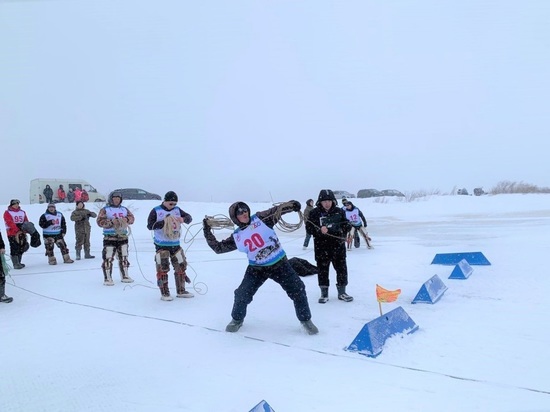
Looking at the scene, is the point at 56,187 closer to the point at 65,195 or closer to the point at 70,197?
the point at 65,195

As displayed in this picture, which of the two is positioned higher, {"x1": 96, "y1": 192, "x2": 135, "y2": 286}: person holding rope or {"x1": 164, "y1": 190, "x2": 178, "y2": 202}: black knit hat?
{"x1": 164, "y1": 190, "x2": 178, "y2": 202}: black knit hat

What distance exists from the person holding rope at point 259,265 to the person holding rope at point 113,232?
368 cm

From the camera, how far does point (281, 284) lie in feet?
15.7

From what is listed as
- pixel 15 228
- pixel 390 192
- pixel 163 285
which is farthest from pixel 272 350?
pixel 390 192

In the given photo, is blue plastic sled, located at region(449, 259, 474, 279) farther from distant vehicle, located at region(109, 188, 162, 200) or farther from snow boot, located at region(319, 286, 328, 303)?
distant vehicle, located at region(109, 188, 162, 200)

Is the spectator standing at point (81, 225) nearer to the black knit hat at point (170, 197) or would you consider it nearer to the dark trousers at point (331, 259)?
the black knit hat at point (170, 197)

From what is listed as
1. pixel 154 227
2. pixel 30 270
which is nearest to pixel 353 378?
pixel 154 227

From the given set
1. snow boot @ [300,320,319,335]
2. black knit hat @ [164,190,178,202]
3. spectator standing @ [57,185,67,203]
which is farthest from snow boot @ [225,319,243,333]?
spectator standing @ [57,185,67,203]

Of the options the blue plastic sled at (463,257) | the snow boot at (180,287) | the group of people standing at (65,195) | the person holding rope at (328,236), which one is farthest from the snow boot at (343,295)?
the group of people standing at (65,195)

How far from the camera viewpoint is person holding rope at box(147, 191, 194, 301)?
6.53 metres

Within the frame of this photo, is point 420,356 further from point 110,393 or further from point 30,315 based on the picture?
point 30,315

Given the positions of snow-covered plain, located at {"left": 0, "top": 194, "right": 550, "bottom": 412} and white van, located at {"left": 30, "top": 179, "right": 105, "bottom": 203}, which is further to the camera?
white van, located at {"left": 30, "top": 179, "right": 105, "bottom": 203}

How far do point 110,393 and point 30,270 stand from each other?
27.3 feet

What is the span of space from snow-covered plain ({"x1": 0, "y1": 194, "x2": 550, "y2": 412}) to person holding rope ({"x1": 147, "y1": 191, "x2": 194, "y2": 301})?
0.42 m
